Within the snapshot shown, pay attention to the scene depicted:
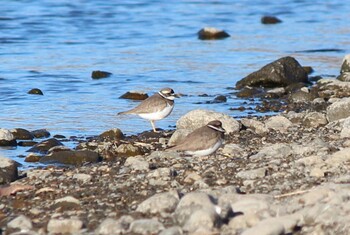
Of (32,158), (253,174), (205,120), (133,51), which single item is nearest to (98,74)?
(133,51)

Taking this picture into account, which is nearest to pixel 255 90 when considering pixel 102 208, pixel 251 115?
pixel 251 115

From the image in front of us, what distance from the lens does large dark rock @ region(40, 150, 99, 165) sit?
11000mm

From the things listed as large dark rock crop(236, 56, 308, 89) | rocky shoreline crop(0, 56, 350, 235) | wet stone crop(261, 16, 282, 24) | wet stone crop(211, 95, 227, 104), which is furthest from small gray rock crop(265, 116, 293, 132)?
wet stone crop(261, 16, 282, 24)

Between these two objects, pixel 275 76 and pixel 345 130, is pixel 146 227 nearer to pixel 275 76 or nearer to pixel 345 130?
pixel 345 130

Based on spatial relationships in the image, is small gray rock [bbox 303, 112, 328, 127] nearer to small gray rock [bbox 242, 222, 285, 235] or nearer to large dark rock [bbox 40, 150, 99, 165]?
large dark rock [bbox 40, 150, 99, 165]

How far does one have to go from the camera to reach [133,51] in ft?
69.9

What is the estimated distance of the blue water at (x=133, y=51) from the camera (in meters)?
15.0

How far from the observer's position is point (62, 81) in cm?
1766

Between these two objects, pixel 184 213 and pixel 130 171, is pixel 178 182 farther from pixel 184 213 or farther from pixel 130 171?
pixel 184 213

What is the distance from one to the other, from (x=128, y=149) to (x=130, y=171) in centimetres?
180

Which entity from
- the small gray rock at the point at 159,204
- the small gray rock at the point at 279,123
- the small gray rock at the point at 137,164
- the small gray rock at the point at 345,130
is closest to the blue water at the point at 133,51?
the small gray rock at the point at 279,123

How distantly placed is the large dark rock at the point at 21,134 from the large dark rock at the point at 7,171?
107 inches

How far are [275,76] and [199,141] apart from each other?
270 inches

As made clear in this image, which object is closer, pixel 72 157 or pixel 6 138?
pixel 72 157
